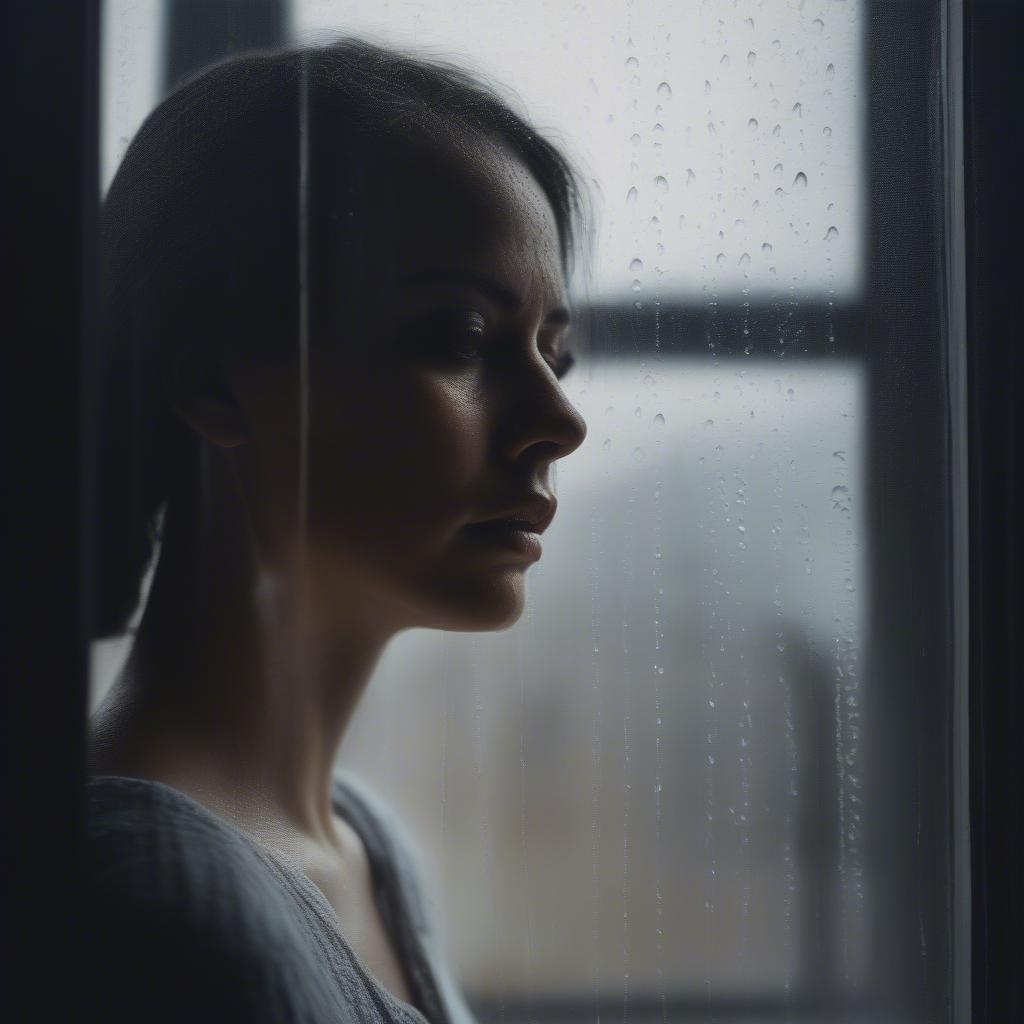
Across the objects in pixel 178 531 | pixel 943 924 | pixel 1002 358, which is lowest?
pixel 943 924

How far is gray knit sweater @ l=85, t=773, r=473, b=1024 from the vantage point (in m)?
0.38

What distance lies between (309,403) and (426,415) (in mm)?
73

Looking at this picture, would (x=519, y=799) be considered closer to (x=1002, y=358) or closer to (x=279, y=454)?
(x=279, y=454)

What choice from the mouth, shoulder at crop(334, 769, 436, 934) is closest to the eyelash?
the mouth

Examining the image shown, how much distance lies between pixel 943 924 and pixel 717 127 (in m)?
0.55

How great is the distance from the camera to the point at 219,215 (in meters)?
0.52

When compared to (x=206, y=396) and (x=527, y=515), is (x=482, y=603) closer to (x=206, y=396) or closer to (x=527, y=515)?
(x=527, y=515)

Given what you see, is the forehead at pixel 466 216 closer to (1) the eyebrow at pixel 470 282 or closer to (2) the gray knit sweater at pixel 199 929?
(1) the eyebrow at pixel 470 282

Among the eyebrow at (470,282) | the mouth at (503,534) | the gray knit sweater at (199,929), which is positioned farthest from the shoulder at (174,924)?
the eyebrow at (470,282)

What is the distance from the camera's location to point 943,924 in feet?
1.85

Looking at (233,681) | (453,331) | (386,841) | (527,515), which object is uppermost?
(453,331)

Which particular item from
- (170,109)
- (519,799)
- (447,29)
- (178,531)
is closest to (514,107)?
(447,29)

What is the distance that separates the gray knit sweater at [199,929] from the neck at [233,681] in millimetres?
40

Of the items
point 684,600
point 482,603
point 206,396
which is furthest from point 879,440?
point 206,396
